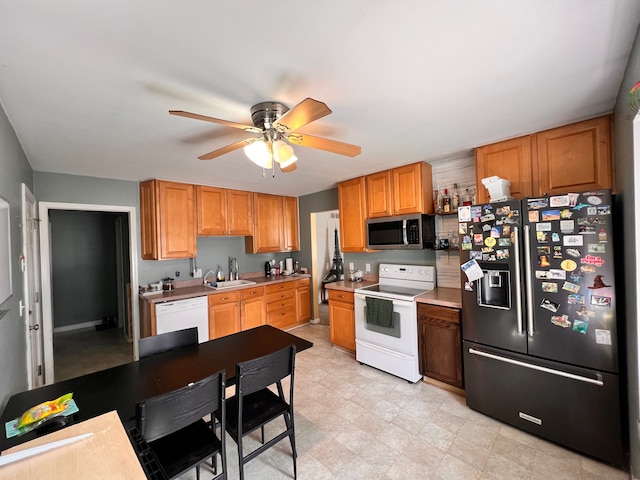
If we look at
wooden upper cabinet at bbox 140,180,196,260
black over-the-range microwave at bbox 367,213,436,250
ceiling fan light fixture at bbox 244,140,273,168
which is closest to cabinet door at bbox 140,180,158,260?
wooden upper cabinet at bbox 140,180,196,260

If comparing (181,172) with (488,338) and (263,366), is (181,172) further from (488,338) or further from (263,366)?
(488,338)

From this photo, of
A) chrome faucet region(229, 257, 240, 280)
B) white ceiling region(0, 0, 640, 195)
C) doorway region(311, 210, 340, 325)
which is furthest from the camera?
doorway region(311, 210, 340, 325)

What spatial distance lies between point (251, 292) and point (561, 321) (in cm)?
353

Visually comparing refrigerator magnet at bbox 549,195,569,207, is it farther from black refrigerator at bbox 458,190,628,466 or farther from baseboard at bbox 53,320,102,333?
baseboard at bbox 53,320,102,333

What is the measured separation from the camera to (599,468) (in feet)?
5.81

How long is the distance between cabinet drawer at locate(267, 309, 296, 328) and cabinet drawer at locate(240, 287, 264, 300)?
39 cm

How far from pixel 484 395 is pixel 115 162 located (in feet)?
13.3

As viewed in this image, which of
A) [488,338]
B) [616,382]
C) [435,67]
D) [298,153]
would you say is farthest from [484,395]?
[298,153]

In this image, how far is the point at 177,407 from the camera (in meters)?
1.28

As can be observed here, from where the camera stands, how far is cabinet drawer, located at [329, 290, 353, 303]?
3525 millimetres

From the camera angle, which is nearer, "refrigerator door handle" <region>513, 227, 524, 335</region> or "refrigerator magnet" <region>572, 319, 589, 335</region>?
"refrigerator magnet" <region>572, 319, 589, 335</region>

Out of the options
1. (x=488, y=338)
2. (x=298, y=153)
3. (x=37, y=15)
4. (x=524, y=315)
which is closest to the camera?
(x=37, y=15)

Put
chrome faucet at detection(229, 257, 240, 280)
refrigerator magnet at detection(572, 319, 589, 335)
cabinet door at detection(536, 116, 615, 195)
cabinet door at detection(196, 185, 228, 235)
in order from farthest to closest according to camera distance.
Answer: chrome faucet at detection(229, 257, 240, 280)
cabinet door at detection(196, 185, 228, 235)
cabinet door at detection(536, 116, 615, 195)
refrigerator magnet at detection(572, 319, 589, 335)

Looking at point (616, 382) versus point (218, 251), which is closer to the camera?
point (616, 382)
